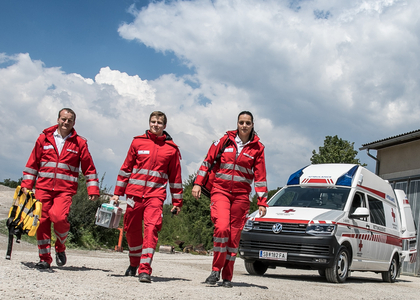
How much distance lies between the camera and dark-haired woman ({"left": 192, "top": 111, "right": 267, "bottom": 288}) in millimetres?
6410

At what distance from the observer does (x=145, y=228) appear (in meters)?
6.36

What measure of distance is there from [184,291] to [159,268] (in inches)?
128

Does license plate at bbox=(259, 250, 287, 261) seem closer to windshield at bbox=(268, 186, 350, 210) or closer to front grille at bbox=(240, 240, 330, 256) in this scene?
front grille at bbox=(240, 240, 330, 256)

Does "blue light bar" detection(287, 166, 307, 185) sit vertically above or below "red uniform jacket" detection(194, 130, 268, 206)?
above

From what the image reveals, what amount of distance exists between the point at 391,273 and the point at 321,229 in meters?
3.94

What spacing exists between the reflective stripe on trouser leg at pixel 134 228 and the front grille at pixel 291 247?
131 inches

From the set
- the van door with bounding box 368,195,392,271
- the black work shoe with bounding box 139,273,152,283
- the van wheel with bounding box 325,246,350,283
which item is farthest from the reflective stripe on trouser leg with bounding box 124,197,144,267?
the van door with bounding box 368,195,392,271

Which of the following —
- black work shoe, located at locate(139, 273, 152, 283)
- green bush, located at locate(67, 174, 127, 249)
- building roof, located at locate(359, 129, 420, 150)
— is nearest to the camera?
black work shoe, located at locate(139, 273, 152, 283)

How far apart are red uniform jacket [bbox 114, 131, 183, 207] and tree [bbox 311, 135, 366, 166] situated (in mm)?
38353

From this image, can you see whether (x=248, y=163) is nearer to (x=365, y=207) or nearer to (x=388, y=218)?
(x=365, y=207)

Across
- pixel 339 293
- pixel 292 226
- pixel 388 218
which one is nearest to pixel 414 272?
pixel 388 218

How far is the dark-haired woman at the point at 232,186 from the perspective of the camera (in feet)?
21.0

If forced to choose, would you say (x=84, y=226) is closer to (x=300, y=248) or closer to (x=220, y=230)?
(x=300, y=248)

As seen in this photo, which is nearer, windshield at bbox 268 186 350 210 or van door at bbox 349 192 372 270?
van door at bbox 349 192 372 270
